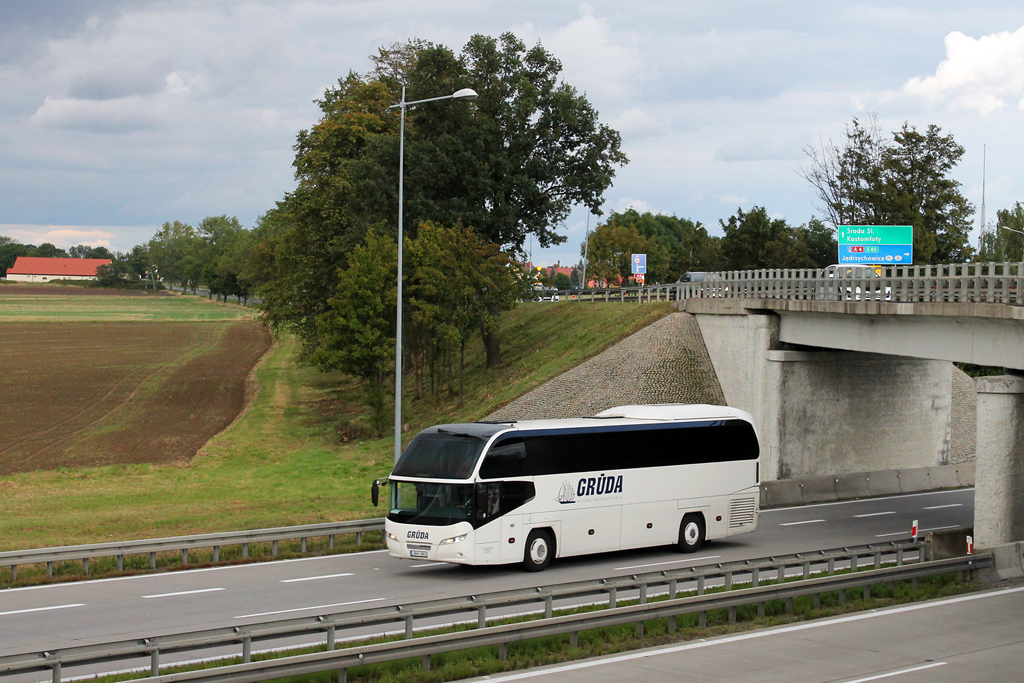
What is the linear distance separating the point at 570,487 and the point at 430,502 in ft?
9.47

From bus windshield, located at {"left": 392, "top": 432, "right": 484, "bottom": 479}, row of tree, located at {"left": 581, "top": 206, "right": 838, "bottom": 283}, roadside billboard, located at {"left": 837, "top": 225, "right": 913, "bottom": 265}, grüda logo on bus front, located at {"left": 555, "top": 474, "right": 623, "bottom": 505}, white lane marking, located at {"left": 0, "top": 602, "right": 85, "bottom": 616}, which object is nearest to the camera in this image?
white lane marking, located at {"left": 0, "top": 602, "right": 85, "bottom": 616}

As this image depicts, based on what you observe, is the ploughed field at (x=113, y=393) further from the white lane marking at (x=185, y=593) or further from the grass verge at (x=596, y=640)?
the grass verge at (x=596, y=640)

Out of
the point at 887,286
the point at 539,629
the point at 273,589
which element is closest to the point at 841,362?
the point at 887,286

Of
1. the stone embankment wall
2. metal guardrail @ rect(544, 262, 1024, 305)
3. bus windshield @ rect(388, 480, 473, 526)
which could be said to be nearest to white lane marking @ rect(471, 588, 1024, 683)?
bus windshield @ rect(388, 480, 473, 526)

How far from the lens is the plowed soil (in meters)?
41.4

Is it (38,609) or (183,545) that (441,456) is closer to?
(183,545)

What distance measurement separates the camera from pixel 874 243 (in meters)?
49.3

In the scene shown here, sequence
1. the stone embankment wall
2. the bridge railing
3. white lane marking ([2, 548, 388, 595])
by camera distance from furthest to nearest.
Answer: the stone embankment wall → the bridge railing → white lane marking ([2, 548, 388, 595])

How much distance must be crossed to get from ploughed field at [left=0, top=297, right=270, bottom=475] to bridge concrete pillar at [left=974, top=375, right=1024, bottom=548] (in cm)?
2906

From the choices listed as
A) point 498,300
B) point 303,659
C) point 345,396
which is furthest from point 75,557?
point 345,396

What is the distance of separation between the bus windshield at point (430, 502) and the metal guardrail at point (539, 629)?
4463 mm

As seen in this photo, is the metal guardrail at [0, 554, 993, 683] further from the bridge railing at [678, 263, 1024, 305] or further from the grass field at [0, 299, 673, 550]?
the grass field at [0, 299, 673, 550]

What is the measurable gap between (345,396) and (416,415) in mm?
12422

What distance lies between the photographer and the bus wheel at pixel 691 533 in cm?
2212
